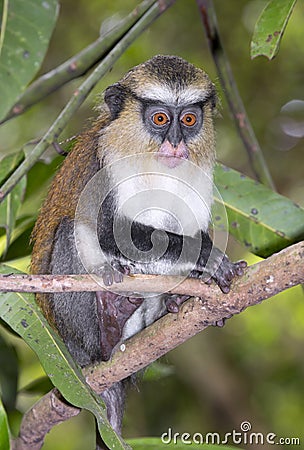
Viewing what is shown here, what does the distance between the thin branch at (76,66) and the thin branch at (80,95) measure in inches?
1.8

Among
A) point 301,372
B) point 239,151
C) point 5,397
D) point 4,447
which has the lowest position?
point 301,372

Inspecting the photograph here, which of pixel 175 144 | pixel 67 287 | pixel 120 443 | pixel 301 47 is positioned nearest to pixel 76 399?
pixel 120 443

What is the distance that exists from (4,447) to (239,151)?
3.39 metres

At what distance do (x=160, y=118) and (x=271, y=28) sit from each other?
0.48 m

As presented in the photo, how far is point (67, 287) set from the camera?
61.6 inches

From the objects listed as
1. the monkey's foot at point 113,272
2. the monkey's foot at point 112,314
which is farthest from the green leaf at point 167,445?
the monkey's foot at point 113,272

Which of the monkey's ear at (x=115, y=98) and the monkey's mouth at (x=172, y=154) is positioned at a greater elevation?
the monkey's ear at (x=115, y=98)

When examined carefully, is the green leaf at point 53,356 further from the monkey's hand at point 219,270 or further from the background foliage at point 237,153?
the background foliage at point 237,153

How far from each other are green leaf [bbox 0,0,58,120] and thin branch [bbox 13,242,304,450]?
0.58 m

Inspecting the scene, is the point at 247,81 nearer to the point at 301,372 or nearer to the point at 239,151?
the point at 239,151

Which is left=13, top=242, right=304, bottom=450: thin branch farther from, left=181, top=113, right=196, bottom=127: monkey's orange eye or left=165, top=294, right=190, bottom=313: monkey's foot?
left=181, top=113, right=196, bottom=127: monkey's orange eye

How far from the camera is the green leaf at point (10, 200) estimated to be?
2273 mm

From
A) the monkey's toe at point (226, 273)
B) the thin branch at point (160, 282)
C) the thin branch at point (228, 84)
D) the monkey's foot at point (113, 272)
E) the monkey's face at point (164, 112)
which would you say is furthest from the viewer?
the thin branch at point (228, 84)

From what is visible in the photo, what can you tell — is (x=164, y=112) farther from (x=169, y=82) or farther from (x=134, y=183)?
(x=134, y=183)
